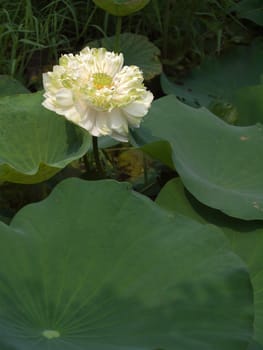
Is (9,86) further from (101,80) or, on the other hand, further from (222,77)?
(222,77)

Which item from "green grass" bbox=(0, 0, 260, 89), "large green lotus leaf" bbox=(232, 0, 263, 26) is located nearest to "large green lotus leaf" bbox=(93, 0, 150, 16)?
"green grass" bbox=(0, 0, 260, 89)

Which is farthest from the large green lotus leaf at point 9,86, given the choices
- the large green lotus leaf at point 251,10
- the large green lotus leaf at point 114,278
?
the large green lotus leaf at point 251,10

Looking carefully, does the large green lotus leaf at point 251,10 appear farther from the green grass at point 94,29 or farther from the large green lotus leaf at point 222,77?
the large green lotus leaf at point 222,77

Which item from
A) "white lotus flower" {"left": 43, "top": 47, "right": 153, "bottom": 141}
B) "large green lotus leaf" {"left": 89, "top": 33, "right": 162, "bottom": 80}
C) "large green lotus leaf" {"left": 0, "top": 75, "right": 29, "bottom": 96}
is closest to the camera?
"white lotus flower" {"left": 43, "top": 47, "right": 153, "bottom": 141}

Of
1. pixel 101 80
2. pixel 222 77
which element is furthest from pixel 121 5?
pixel 222 77

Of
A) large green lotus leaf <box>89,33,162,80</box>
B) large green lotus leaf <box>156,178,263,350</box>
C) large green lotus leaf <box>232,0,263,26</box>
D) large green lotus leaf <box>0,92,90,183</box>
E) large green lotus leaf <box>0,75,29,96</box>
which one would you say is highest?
large green lotus leaf <box>0,92,90,183</box>

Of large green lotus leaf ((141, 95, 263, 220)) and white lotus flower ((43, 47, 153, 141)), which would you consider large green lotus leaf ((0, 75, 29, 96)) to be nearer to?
large green lotus leaf ((141, 95, 263, 220))
